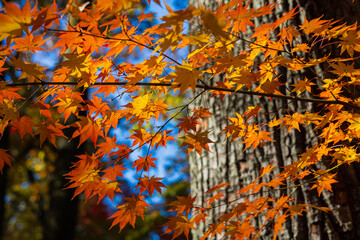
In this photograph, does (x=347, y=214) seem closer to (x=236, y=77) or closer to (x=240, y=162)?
(x=240, y=162)

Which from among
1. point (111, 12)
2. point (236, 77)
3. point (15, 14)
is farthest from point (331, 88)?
point (15, 14)

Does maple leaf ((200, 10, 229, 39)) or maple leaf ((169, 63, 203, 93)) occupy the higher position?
maple leaf ((200, 10, 229, 39))

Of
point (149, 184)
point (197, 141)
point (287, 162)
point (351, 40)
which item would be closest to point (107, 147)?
point (149, 184)

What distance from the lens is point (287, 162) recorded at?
199 centimetres

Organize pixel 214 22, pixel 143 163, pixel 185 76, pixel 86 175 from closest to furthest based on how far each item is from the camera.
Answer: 1. pixel 214 22
2. pixel 185 76
3. pixel 86 175
4. pixel 143 163

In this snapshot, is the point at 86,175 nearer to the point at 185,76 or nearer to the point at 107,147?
the point at 107,147

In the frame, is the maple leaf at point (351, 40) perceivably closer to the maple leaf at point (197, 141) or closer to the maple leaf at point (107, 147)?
the maple leaf at point (197, 141)

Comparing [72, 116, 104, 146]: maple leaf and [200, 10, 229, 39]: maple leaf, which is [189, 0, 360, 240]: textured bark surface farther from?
[200, 10, 229, 39]: maple leaf

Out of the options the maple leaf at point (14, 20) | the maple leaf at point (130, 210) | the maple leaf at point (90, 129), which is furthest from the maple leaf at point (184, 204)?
the maple leaf at point (14, 20)

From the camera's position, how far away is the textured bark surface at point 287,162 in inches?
73.8

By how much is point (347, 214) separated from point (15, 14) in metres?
1.87

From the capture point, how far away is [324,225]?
6.13 ft

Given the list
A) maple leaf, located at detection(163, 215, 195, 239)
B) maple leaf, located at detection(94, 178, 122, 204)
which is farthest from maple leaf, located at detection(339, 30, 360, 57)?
maple leaf, located at detection(94, 178, 122, 204)

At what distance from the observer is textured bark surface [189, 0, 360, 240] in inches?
73.8
